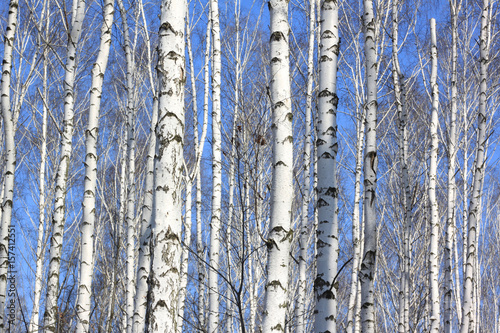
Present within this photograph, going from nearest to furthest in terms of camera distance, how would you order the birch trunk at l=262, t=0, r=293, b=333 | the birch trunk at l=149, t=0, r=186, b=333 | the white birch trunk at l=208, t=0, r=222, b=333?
the birch trunk at l=149, t=0, r=186, b=333
the birch trunk at l=262, t=0, r=293, b=333
the white birch trunk at l=208, t=0, r=222, b=333

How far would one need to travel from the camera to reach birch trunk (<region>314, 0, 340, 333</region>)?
11.3 feet

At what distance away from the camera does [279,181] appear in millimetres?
3230

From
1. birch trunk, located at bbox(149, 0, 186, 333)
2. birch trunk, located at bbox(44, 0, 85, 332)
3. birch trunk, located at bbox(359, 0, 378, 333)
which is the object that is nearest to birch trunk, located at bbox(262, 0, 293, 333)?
birch trunk, located at bbox(149, 0, 186, 333)

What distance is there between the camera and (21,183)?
14906 mm

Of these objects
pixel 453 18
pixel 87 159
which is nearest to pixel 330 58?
pixel 87 159

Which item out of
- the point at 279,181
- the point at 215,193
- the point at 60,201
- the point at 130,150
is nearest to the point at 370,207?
the point at 279,181

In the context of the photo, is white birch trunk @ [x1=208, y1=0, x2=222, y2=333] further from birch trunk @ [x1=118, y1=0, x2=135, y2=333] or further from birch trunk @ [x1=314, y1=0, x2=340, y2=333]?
birch trunk @ [x1=314, y1=0, x2=340, y2=333]

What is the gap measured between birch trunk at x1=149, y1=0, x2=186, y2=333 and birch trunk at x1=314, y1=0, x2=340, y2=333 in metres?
1.02

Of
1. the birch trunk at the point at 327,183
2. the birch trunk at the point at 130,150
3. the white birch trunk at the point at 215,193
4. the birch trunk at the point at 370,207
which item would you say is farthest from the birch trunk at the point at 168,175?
the white birch trunk at the point at 215,193

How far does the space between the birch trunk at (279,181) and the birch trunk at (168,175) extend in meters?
0.56

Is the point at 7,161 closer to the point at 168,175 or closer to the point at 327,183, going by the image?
the point at 168,175

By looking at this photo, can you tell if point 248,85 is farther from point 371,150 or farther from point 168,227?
point 168,227

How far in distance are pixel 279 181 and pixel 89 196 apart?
96.2 inches

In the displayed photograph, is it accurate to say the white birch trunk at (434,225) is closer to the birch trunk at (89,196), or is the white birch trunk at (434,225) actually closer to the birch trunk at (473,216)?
the birch trunk at (473,216)
